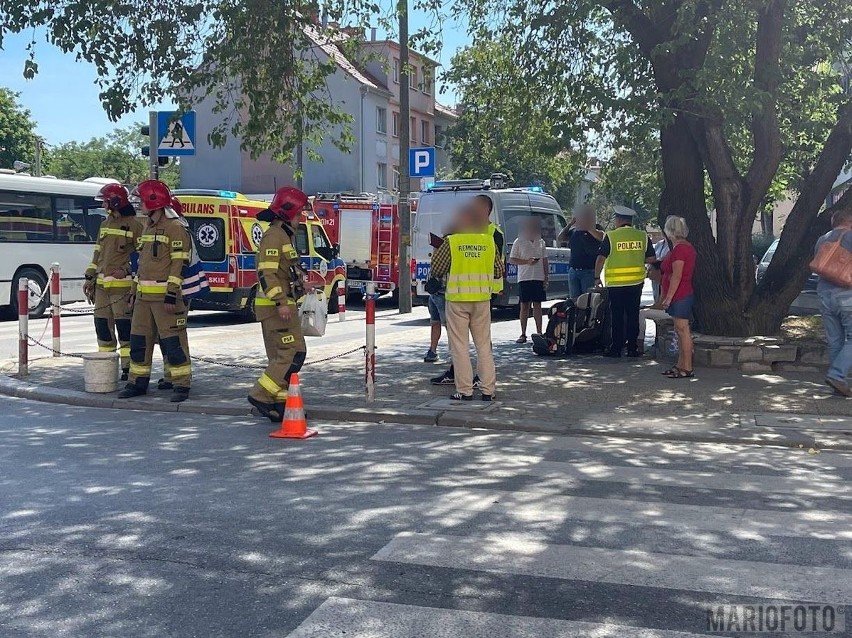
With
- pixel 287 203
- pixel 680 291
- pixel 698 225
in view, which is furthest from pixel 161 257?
pixel 698 225

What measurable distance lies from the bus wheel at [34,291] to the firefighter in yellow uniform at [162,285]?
11.0 m

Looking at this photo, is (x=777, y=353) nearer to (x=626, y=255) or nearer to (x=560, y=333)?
(x=626, y=255)

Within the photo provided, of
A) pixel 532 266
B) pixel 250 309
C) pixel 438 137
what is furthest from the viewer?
pixel 438 137

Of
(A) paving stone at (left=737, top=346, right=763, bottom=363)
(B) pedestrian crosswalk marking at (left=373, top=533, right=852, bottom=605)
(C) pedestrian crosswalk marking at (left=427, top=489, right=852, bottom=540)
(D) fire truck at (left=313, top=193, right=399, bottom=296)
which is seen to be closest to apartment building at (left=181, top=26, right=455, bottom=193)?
(D) fire truck at (left=313, top=193, right=399, bottom=296)

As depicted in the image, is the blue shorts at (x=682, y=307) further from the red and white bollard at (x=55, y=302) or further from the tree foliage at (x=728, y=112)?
the red and white bollard at (x=55, y=302)

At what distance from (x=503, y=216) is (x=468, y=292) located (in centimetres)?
992

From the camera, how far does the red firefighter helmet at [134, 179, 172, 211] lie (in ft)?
28.6

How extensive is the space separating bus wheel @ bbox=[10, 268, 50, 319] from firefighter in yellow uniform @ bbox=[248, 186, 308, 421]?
1244 cm

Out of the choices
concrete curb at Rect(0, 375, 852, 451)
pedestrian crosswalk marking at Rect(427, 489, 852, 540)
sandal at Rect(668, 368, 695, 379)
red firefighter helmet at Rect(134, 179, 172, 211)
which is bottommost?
pedestrian crosswalk marking at Rect(427, 489, 852, 540)

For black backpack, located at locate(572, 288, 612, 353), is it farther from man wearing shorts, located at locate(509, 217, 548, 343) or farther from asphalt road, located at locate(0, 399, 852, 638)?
asphalt road, located at locate(0, 399, 852, 638)

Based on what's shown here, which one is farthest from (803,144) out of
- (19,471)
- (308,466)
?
(19,471)

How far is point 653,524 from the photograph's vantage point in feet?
16.3

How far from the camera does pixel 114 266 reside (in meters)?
9.48

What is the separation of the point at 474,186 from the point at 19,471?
13.9 meters
